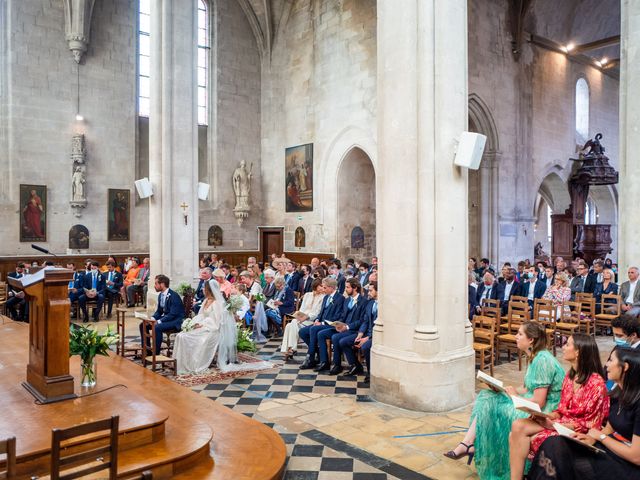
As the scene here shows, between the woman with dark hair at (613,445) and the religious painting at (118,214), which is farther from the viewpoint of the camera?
the religious painting at (118,214)

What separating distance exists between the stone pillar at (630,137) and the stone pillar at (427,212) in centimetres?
572

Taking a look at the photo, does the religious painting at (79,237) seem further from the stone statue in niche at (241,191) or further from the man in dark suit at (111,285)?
the stone statue in niche at (241,191)

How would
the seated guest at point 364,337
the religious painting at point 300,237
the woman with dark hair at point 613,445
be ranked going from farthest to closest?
the religious painting at point 300,237
the seated guest at point 364,337
the woman with dark hair at point 613,445

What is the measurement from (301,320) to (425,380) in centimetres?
300

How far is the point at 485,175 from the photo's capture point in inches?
727

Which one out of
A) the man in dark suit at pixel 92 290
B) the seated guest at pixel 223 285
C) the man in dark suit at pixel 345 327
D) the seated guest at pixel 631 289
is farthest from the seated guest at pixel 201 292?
the seated guest at pixel 631 289

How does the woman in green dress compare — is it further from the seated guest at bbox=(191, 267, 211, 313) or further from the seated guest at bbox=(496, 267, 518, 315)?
the seated guest at bbox=(496, 267, 518, 315)

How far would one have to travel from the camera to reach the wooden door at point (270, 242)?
20.2 meters

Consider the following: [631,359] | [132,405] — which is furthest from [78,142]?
[631,359]

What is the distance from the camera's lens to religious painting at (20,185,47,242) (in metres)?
16.1

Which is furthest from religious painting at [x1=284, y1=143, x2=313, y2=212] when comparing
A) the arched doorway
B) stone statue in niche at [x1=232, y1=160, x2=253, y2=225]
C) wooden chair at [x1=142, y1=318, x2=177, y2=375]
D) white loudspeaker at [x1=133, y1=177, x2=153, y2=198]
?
wooden chair at [x1=142, y1=318, x2=177, y2=375]

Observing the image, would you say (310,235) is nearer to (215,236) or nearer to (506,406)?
(215,236)

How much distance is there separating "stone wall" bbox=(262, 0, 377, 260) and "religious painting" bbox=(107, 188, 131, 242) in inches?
213

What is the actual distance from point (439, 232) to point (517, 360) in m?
3.45
